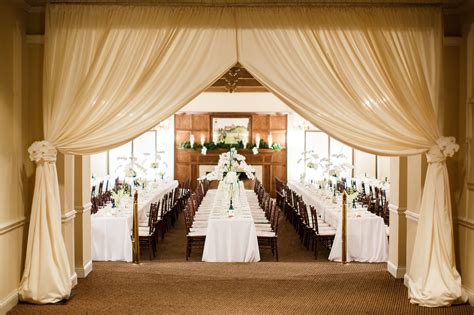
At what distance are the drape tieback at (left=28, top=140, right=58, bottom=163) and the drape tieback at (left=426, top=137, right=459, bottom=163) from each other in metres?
3.75

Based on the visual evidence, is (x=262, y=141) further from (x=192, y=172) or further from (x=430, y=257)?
(x=430, y=257)

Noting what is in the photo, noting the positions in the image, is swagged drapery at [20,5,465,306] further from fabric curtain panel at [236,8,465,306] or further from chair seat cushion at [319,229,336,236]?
chair seat cushion at [319,229,336,236]

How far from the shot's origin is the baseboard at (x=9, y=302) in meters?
4.88

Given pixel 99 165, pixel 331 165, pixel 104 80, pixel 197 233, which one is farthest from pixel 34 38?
pixel 99 165

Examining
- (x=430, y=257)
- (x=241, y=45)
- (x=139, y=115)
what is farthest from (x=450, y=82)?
(x=139, y=115)

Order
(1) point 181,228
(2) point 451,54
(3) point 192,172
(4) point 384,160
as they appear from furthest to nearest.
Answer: (3) point 192,172
(4) point 384,160
(1) point 181,228
(2) point 451,54

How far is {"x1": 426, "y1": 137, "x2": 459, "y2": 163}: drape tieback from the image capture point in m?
5.10

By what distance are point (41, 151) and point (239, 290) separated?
2.51m

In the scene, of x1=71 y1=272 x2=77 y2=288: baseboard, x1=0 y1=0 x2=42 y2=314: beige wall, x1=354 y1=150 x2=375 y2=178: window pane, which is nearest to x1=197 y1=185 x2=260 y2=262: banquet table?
x1=71 y1=272 x2=77 y2=288: baseboard

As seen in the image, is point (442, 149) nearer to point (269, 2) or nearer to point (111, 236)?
point (269, 2)

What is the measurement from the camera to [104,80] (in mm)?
5309

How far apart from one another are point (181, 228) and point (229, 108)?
23.7 ft

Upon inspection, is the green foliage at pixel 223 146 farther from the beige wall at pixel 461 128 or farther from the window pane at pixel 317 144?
the beige wall at pixel 461 128

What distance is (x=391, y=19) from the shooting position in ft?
17.5
